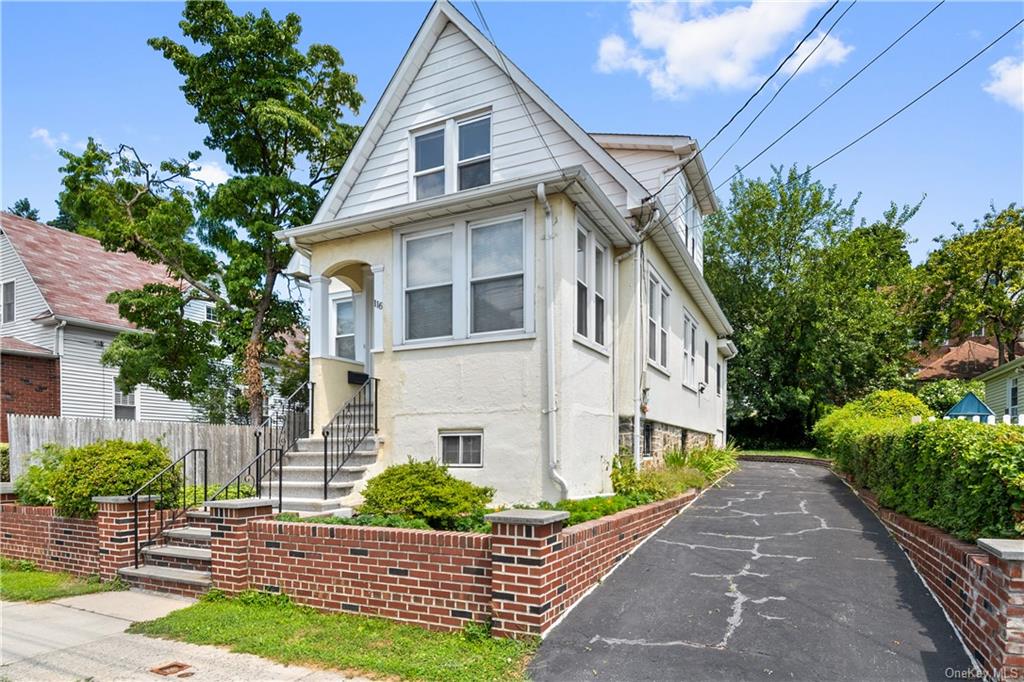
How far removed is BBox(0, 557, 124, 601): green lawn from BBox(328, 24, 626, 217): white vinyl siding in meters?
6.72

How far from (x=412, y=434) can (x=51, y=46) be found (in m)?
7.29

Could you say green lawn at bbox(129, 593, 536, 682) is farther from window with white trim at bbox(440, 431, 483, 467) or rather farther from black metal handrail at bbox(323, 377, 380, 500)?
window with white trim at bbox(440, 431, 483, 467)

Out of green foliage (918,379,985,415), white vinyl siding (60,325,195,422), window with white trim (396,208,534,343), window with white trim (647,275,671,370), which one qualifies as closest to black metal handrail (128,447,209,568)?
window with white trim (396,208,534,343)

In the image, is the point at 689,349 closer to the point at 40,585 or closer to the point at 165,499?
the point at 165,499

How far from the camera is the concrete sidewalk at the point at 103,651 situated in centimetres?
496

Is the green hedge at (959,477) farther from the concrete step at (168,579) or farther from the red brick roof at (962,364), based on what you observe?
the red brick roof at (962,364)

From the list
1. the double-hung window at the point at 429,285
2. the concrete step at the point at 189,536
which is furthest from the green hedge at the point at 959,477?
the concrete step at the point at 189,536

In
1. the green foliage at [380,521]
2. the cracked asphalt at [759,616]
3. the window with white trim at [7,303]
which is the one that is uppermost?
the window with white trim at [7,303]

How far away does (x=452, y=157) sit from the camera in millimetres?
10750

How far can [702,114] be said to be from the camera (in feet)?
32.2

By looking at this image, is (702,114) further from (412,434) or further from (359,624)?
(359,624)

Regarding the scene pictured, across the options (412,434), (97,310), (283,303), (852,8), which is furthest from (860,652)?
(97,310)

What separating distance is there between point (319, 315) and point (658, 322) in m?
6.20

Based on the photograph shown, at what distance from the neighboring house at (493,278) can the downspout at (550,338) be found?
0.02m
